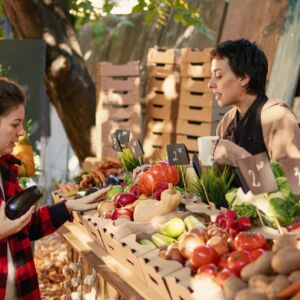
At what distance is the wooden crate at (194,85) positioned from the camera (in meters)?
5.79

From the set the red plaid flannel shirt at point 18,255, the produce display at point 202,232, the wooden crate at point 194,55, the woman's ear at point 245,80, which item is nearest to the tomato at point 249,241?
the produce display at point 202,232

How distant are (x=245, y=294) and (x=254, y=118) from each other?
176 centimetres

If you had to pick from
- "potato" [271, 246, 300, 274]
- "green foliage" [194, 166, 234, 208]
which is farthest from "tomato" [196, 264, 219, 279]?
"green foliage" [194, 166, 234, 208]

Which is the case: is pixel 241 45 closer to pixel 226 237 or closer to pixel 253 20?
pixel 226 237

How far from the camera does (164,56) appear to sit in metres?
6.12

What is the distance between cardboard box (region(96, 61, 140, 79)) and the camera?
6.27 meters

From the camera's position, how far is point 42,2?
255 inches

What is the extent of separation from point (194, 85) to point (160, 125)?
0.60 m

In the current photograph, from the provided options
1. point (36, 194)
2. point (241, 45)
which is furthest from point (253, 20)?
point (36, 194)

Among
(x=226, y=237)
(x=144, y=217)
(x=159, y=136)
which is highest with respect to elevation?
(x=226, y=237)

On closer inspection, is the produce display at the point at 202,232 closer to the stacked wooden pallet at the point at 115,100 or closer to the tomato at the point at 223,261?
the tomato at the point at 223,261

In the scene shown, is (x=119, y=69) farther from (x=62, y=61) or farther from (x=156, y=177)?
(x=156, y=177)

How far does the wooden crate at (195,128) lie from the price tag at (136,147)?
2305 mm

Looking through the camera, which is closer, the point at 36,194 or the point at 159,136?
the point at 36,194
